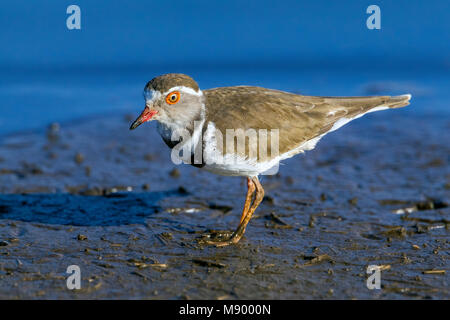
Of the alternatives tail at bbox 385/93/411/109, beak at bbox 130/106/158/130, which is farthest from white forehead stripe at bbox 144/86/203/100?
tail at bbox 385/93/411/109

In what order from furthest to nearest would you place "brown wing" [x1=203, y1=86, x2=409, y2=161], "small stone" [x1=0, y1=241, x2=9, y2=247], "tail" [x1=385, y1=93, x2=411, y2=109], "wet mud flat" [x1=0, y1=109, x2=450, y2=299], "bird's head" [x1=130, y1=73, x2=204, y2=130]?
"tail" [x1=385, y1=93, x2=411, y2=109], "brown wing" [x1=203, y1=86, x2=409, y2=161], "bird's head" [x1=130, y1=73, x2=204, y2=130], "small stone" [x1=0, y1=241, x2=9, y2=247], "wet mud flat" [x1=0, y1=109, x2=450, y2=299]

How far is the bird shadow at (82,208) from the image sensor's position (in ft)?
24.9

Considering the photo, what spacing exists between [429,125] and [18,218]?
8.47 metres

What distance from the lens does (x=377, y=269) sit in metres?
6.14

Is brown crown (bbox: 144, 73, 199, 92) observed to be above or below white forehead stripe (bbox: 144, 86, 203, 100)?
above

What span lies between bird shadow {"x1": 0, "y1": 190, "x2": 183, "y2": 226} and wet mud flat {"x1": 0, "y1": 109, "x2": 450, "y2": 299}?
0.03 meters

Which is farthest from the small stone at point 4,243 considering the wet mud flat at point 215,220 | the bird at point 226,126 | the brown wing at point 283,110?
the brown wing at point 283,110

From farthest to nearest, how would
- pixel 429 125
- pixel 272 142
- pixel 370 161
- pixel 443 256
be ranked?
pixel 429 125, pixel 370 161, pixel 272 142, pixel 443 256

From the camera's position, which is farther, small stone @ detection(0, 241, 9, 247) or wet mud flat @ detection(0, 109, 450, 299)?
small stone @ detection(0, 241, 9, 247)

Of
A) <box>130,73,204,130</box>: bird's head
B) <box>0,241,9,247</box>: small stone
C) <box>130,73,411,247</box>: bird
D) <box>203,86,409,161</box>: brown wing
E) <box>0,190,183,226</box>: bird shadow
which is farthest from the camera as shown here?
<box>0,190,183,226</box>: bird shadow

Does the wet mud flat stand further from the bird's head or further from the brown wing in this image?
the bird's head

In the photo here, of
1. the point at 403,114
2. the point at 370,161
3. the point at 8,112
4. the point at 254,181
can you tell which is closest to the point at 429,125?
the point at 403,114

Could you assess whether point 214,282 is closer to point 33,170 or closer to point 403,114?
point 33,170

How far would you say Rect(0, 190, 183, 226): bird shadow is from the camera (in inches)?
298
